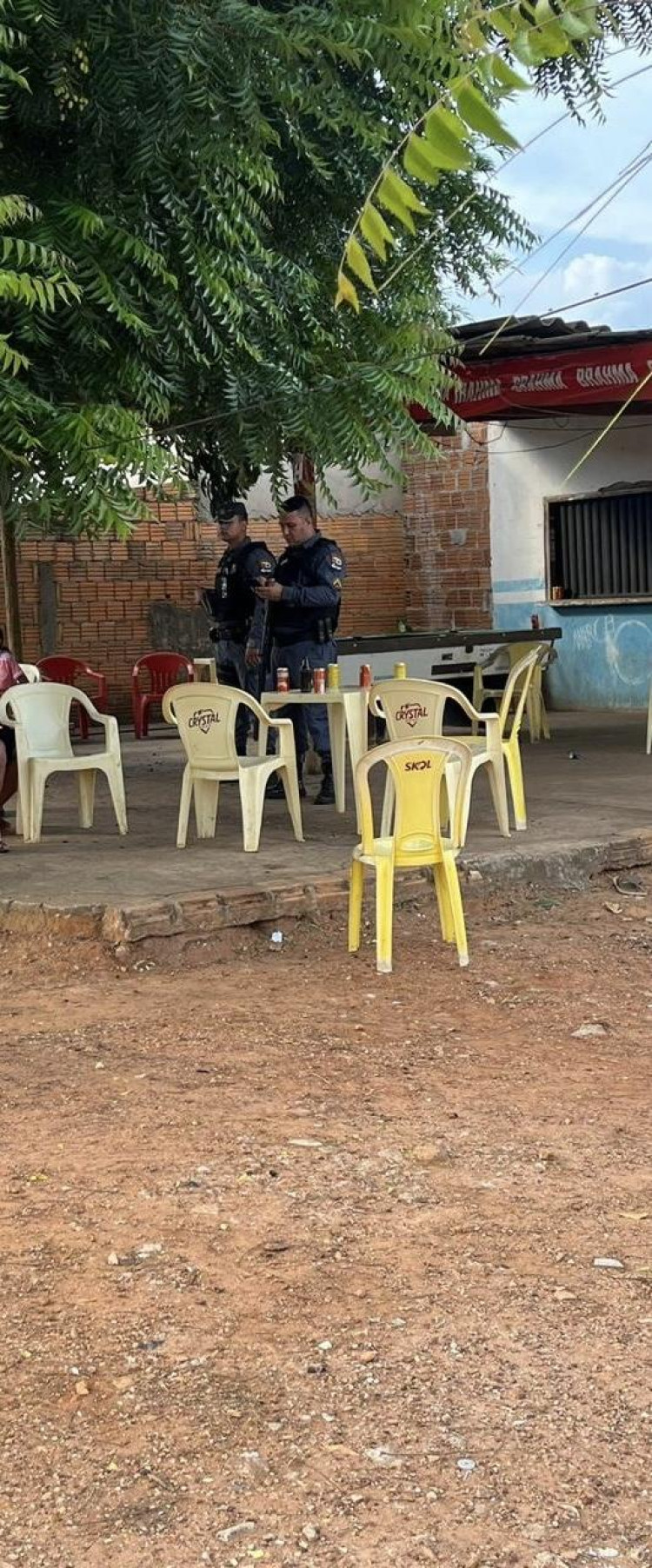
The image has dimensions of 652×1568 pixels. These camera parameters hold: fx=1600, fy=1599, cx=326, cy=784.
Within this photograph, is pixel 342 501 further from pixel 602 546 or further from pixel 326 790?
pixel 326 790

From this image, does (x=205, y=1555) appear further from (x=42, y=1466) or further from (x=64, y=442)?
(x=64, y=442)

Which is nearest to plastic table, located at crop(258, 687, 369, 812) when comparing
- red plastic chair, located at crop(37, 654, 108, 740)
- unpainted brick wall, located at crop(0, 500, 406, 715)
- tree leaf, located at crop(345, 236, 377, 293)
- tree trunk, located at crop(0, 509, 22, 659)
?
tree trunk, located at crop(0, 509, 22, 659)

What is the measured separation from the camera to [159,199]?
6.90 m

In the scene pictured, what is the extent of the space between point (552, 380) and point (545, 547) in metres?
5.11

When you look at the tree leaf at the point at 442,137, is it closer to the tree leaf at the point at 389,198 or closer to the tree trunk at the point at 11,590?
the tree leaf at the point at 389,198

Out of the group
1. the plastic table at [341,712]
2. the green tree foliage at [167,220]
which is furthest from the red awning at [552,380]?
the green tree foliage at [167,220]

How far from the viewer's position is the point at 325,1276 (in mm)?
3541

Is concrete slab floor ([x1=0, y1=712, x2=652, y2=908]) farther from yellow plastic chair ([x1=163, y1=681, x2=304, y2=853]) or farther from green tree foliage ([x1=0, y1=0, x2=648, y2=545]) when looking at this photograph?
green tree foliage ([x1=0, y1=0, x2=648, y2=545])

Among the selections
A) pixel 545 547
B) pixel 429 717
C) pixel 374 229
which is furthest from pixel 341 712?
pixel 545 547

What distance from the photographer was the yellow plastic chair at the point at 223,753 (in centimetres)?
800

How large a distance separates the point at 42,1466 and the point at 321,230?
22.9 ft

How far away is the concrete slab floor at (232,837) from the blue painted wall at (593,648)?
3446 mm

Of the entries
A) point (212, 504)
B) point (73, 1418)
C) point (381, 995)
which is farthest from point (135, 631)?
point (73, 1418)

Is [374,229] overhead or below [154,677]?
overhead
